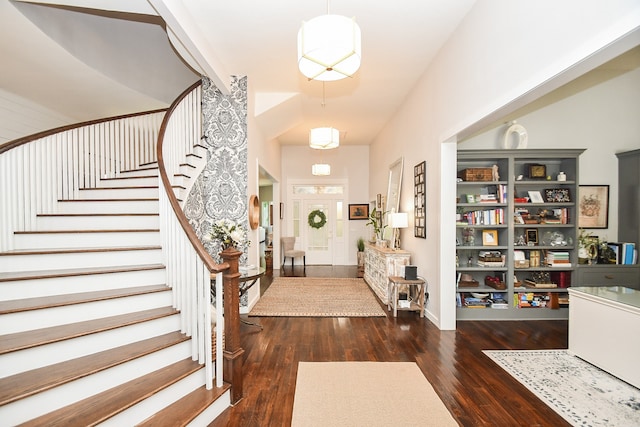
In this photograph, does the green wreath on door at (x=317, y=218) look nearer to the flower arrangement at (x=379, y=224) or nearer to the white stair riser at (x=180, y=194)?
the flower arrangement at (x=379, y=224)

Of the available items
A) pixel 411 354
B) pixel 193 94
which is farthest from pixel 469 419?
pixel 193 94

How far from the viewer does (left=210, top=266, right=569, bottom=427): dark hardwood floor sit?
2098mm

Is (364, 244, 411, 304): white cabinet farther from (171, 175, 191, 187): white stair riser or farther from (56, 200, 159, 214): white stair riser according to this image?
(56, 200, 159, 214): white stair riser

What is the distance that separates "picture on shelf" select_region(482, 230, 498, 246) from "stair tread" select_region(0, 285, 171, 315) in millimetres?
4182

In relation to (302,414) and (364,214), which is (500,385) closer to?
(302,414)

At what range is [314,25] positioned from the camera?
215 centimetres

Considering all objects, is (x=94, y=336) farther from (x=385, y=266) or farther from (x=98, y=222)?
(x=385, y=266)

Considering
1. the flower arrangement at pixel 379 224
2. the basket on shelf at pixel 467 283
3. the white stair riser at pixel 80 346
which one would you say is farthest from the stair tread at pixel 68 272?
the flower arrangement at pixel 379 224

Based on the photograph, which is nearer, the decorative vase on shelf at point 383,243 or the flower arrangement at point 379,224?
the decorative vase on shelf at point 383,243

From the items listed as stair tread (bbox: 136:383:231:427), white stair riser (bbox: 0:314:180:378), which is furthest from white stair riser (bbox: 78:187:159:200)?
stair tread (bbox: 136:383:231:427)

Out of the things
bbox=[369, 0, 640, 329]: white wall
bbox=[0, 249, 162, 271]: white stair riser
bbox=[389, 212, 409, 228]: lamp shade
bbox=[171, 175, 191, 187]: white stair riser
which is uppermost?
bbox=[369, 0, 640, 329]: white wall

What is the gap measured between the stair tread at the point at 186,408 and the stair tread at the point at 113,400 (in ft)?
0.54

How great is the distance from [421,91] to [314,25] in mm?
2790

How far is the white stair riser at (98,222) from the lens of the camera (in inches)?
127
